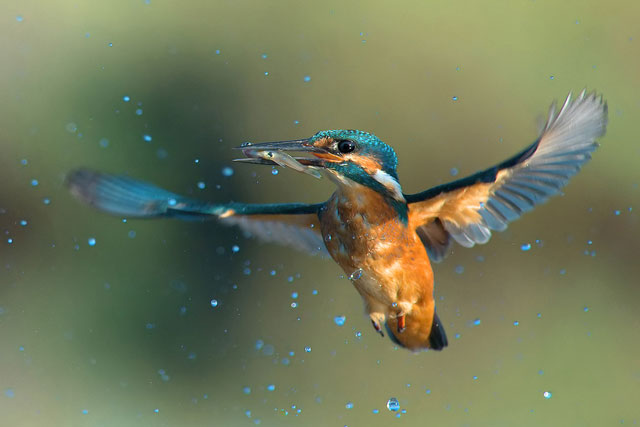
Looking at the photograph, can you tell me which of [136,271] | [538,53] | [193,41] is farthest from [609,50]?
[136,271]

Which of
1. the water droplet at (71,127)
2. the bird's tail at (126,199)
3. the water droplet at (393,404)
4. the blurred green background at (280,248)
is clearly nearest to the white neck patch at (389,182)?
the bird's tail at (126,199)

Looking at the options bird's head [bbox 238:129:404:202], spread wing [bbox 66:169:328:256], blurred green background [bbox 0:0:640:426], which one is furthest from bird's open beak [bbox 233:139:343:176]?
blurred green background [bbox 0:0:640:426]

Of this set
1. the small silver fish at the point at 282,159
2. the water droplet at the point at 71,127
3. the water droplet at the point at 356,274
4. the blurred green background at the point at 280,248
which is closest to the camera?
the small silver fish at the point at 282,159

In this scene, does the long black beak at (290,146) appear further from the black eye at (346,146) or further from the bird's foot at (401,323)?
the bird's foot at (401,323)

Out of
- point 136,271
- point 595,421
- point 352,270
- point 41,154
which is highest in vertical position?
point 352,270

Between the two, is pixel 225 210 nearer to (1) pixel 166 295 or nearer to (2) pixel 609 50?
(1) pixel 166 295

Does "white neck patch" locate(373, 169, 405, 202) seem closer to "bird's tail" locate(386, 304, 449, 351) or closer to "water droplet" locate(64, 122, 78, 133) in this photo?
"bird's tail" locate(386, 304, 449, 351)

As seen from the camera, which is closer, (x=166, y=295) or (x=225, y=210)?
(x=225, y=210)

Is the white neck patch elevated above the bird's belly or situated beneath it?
elevated above
